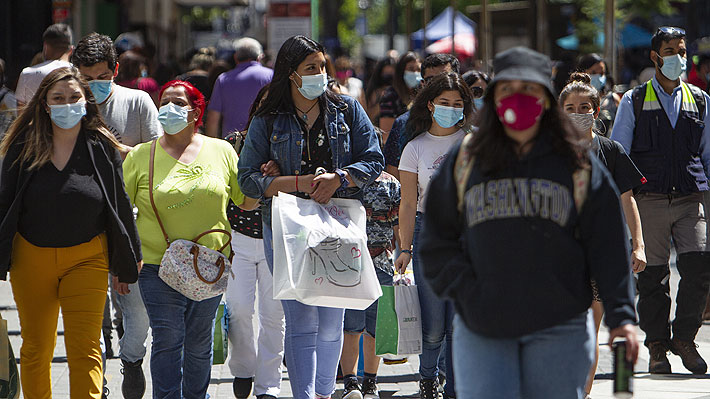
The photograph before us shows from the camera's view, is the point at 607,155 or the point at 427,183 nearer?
the point at 607,155

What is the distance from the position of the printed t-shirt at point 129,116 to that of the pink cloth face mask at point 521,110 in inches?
149

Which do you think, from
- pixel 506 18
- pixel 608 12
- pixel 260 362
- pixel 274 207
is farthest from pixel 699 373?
pixel 506 18

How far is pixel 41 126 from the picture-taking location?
17.9 feet

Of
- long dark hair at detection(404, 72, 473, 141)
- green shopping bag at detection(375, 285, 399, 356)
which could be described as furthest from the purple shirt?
green shopping bag at detection(375, 285, 399, 356)

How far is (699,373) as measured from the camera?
7574mm

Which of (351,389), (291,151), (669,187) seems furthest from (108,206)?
(669,187)

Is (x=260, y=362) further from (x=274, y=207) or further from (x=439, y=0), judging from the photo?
(x=439, y=0)

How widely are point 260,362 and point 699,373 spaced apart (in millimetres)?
3128

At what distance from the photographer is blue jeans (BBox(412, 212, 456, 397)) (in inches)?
258

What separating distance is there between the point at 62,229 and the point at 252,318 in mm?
1630

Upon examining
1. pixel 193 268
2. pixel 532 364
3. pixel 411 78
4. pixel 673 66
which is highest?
pixel 411 78

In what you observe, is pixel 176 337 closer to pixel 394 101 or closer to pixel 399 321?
pixel 399 321

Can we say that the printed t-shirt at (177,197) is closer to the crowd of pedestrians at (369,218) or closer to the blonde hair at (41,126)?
the crowd of pedestrians at (369,218)

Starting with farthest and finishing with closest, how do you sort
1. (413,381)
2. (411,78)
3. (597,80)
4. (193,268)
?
(411,78) → (597,80) → (413,381) → (193,268)
